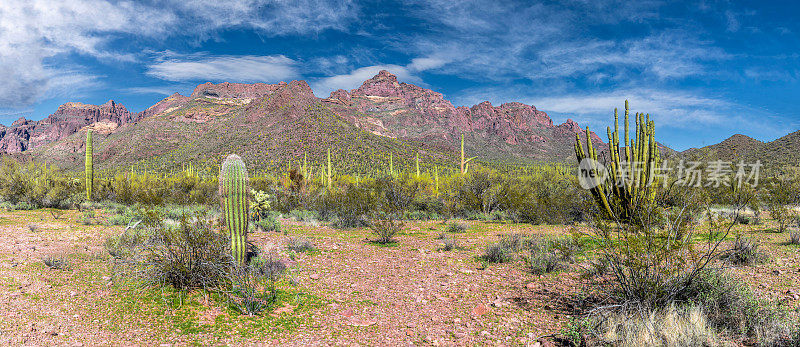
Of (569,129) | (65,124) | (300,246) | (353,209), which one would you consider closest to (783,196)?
(353,209)

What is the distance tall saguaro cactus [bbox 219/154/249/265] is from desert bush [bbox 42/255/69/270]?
2.73m

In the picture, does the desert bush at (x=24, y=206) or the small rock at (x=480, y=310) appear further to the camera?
the desert bush at (x=24, y=206)

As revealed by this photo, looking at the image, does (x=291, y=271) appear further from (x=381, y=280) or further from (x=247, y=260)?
(x=381, y=280)

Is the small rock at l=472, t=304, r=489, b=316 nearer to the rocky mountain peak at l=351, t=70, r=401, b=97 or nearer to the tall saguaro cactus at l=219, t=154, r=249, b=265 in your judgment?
the tall saguaro cactus at l=219, t=154, r=249, b=265

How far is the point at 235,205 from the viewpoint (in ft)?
22.7

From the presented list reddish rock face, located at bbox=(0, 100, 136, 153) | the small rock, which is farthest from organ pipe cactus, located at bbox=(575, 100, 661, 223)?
reddish rock face, located at bbox=(0, 100, 136, 153)

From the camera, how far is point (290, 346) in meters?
4.21

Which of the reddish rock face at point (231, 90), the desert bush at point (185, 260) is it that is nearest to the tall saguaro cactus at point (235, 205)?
the desert bush at point (185, 260)

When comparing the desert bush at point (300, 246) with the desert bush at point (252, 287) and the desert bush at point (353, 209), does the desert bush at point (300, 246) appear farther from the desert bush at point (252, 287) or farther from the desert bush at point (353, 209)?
the desert bush at point (353, 209)

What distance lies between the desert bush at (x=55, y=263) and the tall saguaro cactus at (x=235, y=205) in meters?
2.73

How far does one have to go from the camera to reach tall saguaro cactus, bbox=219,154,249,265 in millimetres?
6785

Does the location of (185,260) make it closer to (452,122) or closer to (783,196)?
(783,196)

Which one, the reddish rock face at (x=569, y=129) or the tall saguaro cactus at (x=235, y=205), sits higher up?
the reddish rock face at (x=569, y=129)

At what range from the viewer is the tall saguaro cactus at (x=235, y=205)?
6785mm
